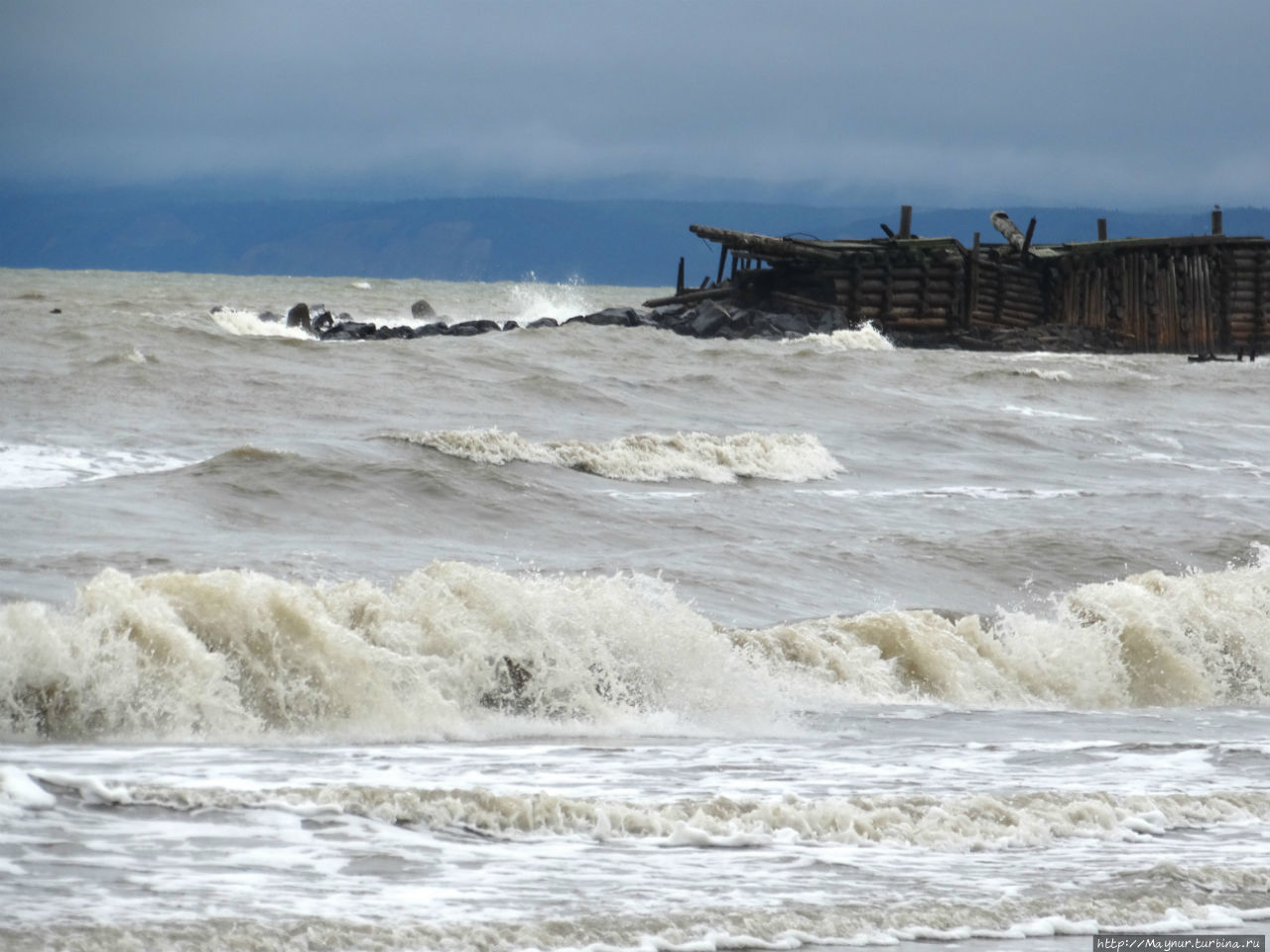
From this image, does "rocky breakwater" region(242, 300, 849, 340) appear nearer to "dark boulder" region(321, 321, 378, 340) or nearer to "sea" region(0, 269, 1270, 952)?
"dark boulder" region(321, 321, 378, 340)

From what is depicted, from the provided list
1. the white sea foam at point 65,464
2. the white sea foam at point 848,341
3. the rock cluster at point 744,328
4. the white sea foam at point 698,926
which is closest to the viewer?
the white sea foam at point 698,926

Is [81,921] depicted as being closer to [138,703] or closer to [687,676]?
[138,703]

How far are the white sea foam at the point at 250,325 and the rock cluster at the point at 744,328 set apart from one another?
34 centimetres

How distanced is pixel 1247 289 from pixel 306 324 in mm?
22622

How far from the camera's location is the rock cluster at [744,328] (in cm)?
3703

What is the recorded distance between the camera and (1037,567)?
42.6 feet

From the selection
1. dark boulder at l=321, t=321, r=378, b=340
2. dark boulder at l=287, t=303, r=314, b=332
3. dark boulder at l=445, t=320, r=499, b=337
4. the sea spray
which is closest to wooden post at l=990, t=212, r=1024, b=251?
dark boulder at l=445, t=320, r=499, b=337

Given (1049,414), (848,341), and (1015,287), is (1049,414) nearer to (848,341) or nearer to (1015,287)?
(848,341)

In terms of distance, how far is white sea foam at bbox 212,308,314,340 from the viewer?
35656 millimetres

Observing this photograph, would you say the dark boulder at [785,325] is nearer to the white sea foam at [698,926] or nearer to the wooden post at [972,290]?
the wooden post at [972,290]

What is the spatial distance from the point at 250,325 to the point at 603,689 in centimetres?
2944

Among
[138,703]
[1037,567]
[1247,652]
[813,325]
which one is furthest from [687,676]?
[813,325]

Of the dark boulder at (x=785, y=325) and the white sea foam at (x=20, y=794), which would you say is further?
the dark boulder at (x=785, y=325)

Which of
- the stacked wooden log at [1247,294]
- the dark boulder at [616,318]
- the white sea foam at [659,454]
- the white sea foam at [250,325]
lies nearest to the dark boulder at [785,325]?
the dark boulder at [616,318]
